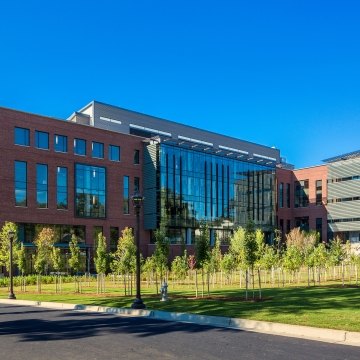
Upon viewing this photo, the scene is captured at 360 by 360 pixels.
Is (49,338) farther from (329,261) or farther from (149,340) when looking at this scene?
(329,261)

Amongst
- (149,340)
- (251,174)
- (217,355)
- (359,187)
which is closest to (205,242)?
(149,340)

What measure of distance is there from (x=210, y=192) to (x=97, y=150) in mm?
17129

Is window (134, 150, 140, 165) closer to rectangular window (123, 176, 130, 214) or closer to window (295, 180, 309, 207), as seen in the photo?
rectangular window (123, 176, 130, 214)

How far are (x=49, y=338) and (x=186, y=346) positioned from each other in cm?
364

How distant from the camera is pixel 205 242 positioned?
75.9 feet

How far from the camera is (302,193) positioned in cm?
8288

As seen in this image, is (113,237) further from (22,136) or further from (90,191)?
(22,136)

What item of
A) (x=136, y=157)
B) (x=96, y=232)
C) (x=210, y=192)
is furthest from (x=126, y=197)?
(x=210, y=192)

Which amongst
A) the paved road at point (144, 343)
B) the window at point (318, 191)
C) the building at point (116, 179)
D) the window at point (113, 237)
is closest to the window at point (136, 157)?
the building at point (116, 179)

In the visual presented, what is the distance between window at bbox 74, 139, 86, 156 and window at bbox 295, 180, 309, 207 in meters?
41.8

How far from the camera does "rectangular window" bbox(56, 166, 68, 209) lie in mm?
53094

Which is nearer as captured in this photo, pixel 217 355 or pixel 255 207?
pixel 217 355

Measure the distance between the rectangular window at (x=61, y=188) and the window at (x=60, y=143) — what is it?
203cm

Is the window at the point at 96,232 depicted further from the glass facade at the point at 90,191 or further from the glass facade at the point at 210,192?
the glass facade at the point at 210,192
